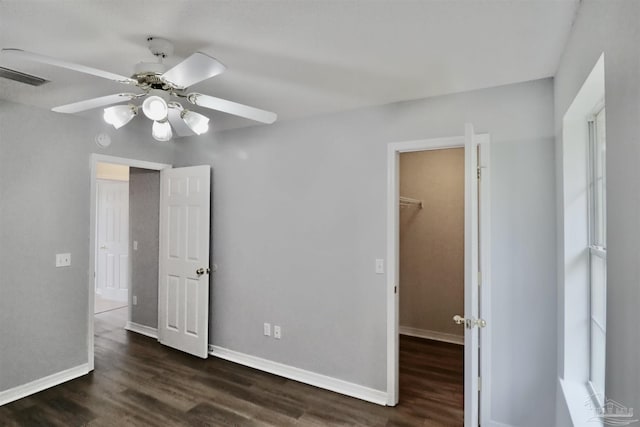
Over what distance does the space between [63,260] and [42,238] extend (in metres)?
0.26

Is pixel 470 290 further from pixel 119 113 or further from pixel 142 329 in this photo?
pixel 142 329

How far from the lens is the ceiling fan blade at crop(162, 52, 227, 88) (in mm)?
1363

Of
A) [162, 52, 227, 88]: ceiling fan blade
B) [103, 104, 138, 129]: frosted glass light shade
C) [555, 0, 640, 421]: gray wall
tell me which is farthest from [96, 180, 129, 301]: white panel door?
[555, 0, 640, 421]: gray wall

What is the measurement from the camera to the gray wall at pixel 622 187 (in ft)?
2.91

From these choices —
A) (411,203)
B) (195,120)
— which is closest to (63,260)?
(195,120)

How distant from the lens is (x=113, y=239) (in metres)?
6.09

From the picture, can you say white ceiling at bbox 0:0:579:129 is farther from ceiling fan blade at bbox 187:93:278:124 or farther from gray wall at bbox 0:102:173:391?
gray wall at bbox 0:102:173:391

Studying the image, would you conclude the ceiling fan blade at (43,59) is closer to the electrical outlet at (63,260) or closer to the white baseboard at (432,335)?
the electrical outlet at (63,260)

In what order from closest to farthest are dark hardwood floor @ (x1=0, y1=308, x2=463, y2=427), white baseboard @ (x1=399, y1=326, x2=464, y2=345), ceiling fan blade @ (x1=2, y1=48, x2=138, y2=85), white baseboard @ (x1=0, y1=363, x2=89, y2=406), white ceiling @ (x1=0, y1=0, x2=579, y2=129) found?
1. ceiling fan blade @ (x1=2, y1=48, x2=138, y2=85)
2. white ceiling @ (x1=0, y1=0, x2=579, y2=129)
3. dark hardwood floor @ (x1=0, y1=308, x2=463, y2=427)
4. white baseboard @ (x1=0, y1=363, x2=89, y2=406)
5. white baseboard @ (x1=399, y1=326, x2=464, y2=345)

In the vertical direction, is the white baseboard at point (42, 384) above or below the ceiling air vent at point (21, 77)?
below

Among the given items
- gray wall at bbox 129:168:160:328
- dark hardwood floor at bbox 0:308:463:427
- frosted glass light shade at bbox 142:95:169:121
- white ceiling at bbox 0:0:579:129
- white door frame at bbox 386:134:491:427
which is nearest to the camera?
white ceiling at bbox 0:0:579:129

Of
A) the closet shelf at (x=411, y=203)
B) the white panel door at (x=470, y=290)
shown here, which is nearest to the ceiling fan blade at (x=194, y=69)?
the white panel door at (x=470, y=290)

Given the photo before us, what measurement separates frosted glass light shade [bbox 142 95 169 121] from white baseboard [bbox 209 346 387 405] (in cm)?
248

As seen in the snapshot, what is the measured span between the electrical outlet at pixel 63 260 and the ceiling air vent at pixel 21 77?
58.5 inches
